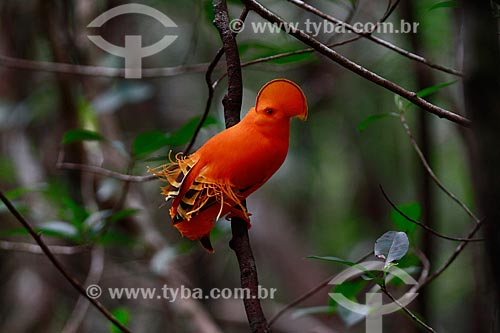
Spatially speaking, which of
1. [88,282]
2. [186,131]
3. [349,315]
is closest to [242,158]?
[186,131]

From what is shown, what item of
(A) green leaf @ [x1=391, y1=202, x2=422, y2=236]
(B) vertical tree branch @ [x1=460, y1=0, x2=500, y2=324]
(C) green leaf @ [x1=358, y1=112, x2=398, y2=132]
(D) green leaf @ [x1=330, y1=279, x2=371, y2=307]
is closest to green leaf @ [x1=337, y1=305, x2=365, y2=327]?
(D) green leaf @ [x1=330, y1=279, x2=371, y2=307]

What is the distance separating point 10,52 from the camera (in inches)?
102

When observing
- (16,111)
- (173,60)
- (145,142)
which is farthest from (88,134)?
(173,60)

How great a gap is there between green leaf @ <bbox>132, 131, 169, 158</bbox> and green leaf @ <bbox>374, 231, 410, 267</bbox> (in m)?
0.68

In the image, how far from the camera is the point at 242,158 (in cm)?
96

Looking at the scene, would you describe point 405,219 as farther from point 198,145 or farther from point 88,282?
point 88,282

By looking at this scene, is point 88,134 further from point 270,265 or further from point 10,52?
point 270,265

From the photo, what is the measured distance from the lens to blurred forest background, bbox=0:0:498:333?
2107 millimetres

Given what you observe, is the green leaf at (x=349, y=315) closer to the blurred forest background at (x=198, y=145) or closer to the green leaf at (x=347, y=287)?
the green leaf at (x=347, y=287)

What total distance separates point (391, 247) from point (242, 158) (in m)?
0.27

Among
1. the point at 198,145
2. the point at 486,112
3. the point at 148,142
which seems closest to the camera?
the point at 486,112

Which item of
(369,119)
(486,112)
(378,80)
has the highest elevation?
(369,119)

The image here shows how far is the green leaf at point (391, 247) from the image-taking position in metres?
0.93

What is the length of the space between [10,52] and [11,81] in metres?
0.24
